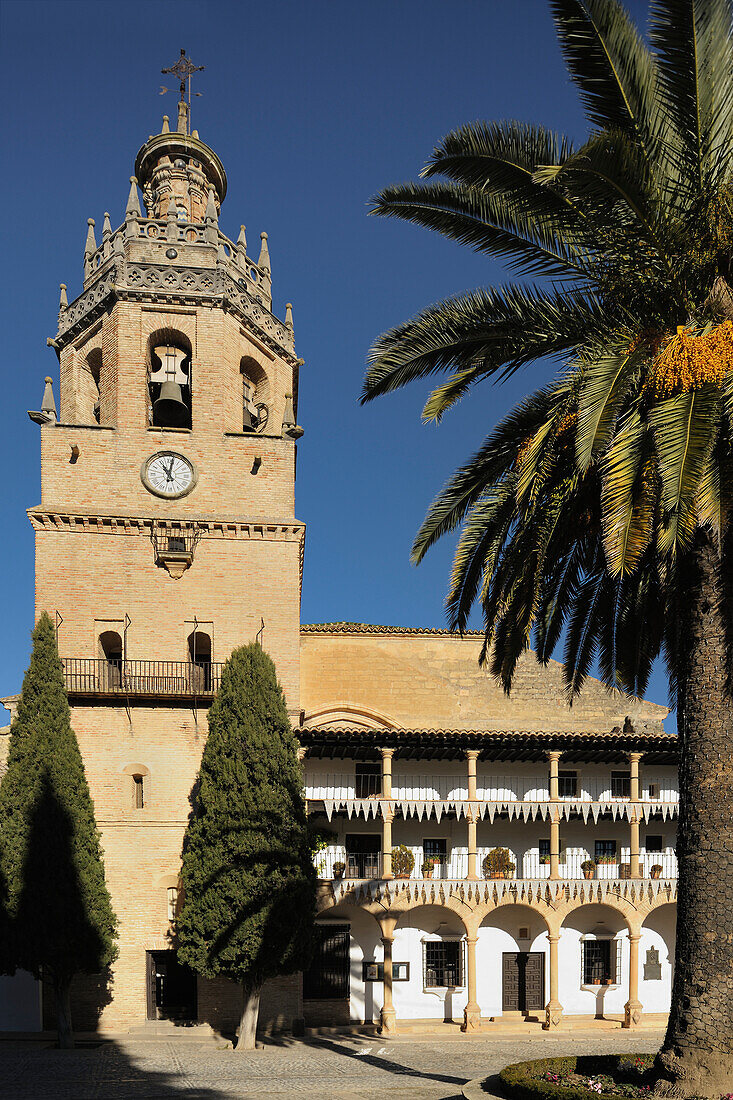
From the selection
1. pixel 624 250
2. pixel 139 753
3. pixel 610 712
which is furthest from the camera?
pixel 610 712

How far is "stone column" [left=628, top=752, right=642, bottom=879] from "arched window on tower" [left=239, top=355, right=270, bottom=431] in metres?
13.5

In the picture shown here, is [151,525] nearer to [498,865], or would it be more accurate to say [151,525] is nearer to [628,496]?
[498,865]

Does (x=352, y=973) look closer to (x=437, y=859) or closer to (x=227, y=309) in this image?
(x=437, y=859)

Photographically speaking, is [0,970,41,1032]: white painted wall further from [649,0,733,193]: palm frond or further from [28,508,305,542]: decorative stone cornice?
[649,0,733,193]: palm frond

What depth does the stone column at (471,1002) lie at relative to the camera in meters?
25.0

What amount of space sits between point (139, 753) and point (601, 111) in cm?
1866

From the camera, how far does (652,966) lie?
1102 inches

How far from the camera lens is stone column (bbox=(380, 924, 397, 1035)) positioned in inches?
981

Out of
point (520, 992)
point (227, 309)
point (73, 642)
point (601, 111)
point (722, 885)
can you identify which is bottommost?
point (520, 992)

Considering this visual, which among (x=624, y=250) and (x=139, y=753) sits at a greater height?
(x=624, y=250)

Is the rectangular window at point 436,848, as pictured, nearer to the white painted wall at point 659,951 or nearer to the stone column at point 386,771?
the stone column at point 386,771

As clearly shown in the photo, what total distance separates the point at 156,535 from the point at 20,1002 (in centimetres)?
1141

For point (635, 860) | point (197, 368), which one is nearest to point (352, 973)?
point (635, 860)

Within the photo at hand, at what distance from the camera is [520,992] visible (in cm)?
2742
